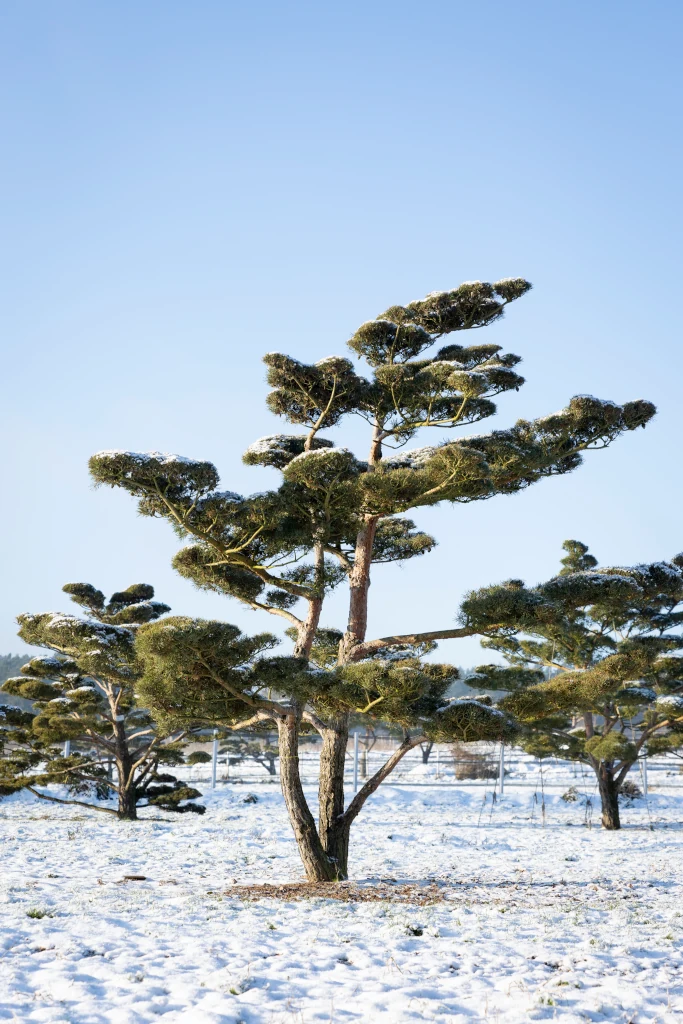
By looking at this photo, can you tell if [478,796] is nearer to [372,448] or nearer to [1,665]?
[372,448]

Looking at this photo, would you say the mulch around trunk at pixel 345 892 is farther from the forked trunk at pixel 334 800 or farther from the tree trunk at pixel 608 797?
the tree trunk at pixel 608 797

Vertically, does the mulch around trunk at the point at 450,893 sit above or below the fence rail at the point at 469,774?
above

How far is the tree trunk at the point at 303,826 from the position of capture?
7883mm

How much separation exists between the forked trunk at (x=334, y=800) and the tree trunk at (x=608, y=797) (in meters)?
9.33

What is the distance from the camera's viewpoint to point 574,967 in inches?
188

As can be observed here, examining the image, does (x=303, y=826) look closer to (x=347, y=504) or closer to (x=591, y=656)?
(x=347, y=504)

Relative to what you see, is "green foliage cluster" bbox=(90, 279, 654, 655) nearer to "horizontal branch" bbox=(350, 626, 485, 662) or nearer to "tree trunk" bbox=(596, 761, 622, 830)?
"horizontal branch" bbox=(350, 626, 485, 662)

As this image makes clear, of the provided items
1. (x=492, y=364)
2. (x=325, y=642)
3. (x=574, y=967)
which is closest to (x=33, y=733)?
(x=325, y=642)

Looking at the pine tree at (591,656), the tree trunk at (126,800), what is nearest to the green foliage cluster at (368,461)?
the pine tree at (591,656)

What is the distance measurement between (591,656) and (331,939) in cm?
1087

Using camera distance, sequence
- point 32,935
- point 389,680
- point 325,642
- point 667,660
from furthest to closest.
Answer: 1. point 667,660
2. point 325,642
3. point 389,680
4. point 32,935

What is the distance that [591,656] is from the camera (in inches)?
593

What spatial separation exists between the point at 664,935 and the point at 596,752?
9.19m

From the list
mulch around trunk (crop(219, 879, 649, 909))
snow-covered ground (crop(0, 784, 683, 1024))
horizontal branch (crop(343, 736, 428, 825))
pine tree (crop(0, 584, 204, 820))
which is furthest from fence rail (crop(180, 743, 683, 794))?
horizontal branch (crop(343, 736, 428, 825))
